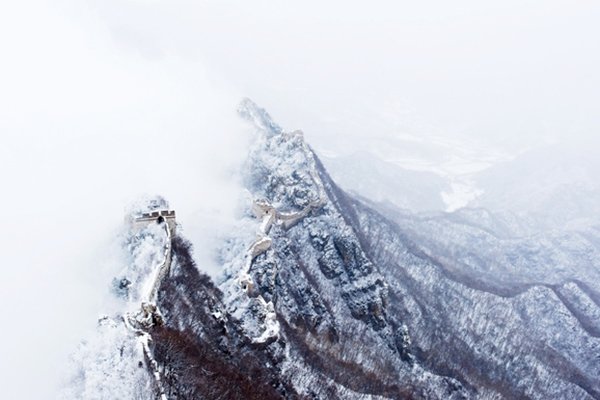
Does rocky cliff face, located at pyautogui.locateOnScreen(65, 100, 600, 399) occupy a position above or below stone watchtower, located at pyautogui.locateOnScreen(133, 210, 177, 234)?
below

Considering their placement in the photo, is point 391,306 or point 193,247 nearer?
point 193,247

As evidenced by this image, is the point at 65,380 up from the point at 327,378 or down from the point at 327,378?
→ up

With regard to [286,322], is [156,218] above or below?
above

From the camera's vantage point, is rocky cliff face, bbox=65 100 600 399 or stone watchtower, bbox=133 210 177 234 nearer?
rocky cliff face, bbox=65 100 600 399

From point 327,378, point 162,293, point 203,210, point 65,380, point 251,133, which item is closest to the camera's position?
point 65,380

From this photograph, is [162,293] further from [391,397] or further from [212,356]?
[391,397]

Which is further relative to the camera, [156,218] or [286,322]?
[286,322]

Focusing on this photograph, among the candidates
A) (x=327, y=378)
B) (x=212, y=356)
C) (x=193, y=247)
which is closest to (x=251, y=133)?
(x=193, y=247)

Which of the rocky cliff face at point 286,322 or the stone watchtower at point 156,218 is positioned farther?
the stone watchtower at point 156,218

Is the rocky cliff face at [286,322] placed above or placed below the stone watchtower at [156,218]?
below

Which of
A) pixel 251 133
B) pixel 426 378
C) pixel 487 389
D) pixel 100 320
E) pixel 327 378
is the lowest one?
pixel 487 389

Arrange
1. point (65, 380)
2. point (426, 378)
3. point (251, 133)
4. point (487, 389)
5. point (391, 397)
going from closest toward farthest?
point (65, 380), point (391, 397), point (426, 378), point (487, 389), point (251, 133)
